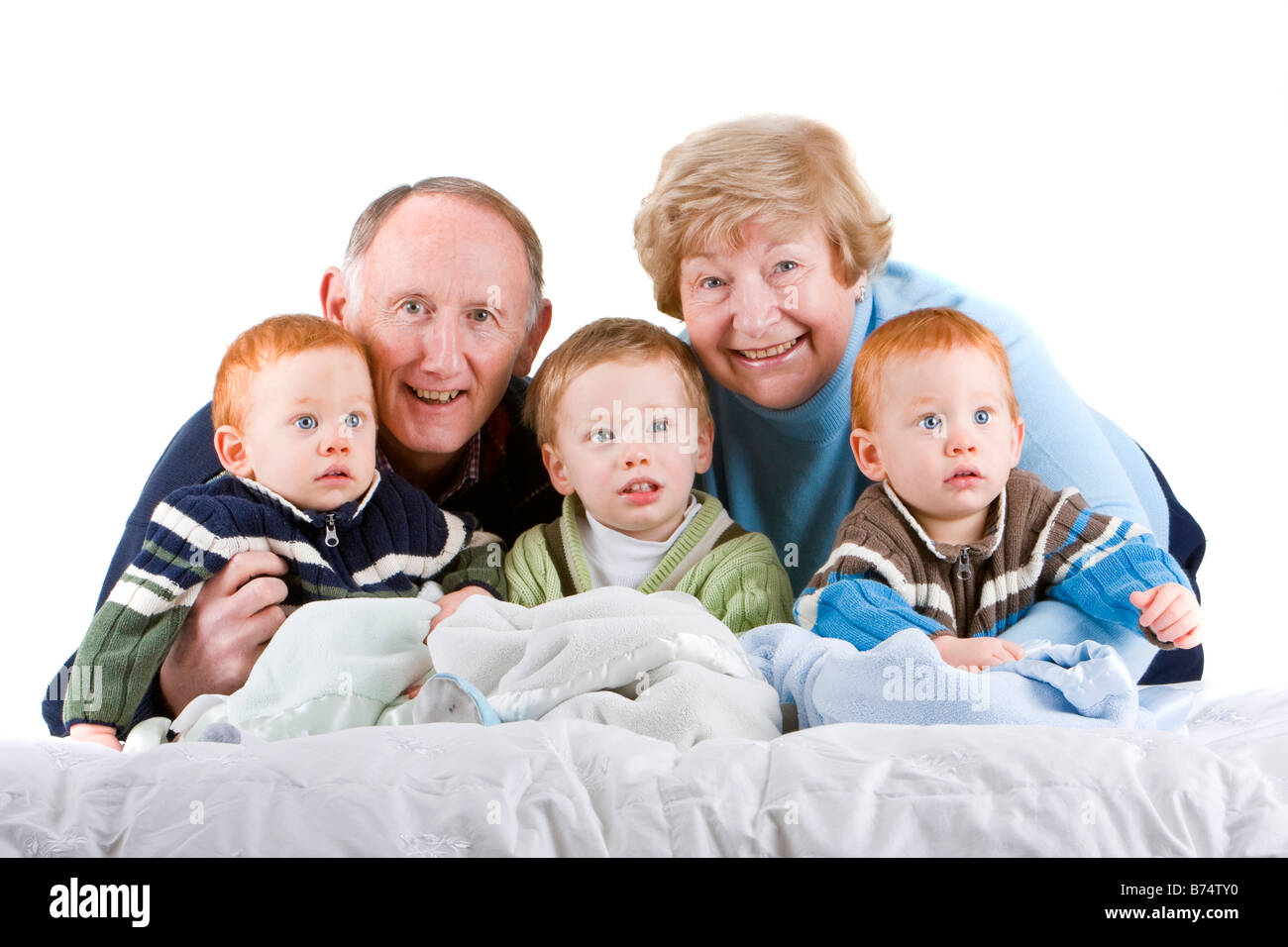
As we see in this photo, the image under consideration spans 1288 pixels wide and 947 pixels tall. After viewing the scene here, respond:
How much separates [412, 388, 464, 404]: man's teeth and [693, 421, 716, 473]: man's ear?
1.17 ft

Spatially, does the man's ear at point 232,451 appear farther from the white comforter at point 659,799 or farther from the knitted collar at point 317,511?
the white comforter at point 659,799

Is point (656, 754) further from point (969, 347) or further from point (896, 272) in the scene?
point (896, 272)

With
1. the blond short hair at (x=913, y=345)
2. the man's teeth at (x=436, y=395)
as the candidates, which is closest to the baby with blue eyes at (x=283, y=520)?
the man's teeth at (x=436, y=395)

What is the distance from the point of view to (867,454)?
1701mm

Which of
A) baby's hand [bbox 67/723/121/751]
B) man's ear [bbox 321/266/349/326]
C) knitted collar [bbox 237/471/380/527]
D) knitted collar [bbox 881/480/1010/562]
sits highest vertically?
man's ear [bbox 321/266/349/326]

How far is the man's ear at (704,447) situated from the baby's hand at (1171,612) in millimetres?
595

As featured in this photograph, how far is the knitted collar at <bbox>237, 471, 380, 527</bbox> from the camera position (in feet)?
5.63

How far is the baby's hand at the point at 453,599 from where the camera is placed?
64.9 inches

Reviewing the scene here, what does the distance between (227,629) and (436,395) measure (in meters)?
0.44

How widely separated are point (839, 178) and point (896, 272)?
243mm

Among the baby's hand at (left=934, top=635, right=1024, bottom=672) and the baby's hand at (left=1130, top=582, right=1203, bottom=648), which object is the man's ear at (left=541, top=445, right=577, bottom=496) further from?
the baby's hand at (left=1130, top=582, right=1203, bottom=648)

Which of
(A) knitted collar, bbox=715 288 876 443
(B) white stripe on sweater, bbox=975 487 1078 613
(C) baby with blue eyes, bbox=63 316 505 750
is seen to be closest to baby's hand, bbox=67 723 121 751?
(C) baby with blue eyes, bbox=63 316 505 750

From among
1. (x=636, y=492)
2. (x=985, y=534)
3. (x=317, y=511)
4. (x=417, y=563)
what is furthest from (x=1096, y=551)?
(x=317, y=511)
